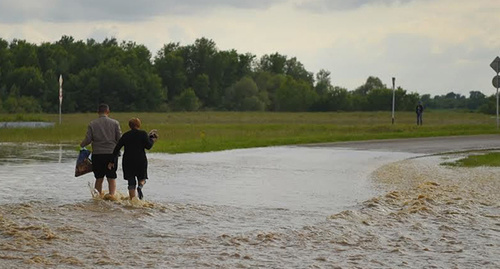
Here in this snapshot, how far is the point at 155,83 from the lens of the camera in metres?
120

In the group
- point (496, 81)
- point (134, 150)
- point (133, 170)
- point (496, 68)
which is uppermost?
point (496, 68)

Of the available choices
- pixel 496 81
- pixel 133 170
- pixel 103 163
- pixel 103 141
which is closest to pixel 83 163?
pixel 103 163

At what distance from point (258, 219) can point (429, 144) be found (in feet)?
72.9

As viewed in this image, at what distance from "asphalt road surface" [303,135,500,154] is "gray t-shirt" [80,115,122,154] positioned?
56.3 feet

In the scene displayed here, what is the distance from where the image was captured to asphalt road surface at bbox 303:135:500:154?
31.7 meters

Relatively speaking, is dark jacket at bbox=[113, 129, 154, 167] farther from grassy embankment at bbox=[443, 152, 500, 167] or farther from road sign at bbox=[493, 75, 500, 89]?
road sign at bbox=[493, 75, 500, 89]

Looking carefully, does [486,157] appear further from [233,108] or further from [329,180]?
[233,108]

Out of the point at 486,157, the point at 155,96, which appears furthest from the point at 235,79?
the point at 486,157

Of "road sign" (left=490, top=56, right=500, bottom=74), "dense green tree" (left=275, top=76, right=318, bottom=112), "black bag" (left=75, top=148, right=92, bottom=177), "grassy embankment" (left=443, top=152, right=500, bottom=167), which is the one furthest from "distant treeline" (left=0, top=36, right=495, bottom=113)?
"black bag" (left=75, top=148, right=92, bottom=177)

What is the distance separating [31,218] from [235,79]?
437 ft

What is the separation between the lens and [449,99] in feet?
573

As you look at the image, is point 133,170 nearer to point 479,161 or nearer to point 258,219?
point 258,219

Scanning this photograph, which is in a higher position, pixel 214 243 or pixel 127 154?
pixel 127 154

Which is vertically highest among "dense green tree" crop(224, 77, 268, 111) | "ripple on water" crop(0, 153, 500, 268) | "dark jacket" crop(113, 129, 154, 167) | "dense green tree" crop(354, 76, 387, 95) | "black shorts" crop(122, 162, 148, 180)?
"dense green tree" crop(354, 76, 387, 95)
